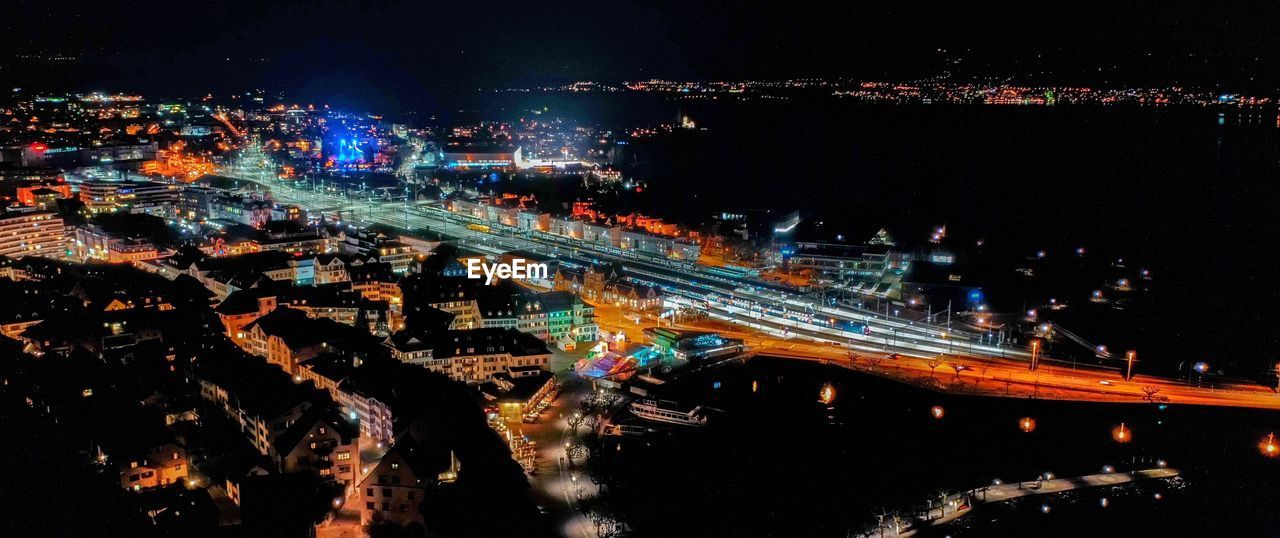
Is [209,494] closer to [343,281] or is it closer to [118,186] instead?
[343,281]

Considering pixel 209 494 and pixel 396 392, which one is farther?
pixel 396 392

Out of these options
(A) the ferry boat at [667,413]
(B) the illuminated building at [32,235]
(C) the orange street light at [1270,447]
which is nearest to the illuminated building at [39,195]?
(B) the illuminated building at [32,235]

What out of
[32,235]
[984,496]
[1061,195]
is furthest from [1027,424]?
[1061,195]

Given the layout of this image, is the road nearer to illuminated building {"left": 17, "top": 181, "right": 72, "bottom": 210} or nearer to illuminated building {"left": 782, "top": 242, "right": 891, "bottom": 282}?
illuminated building {"left": 782, "top": 242, "right": 891, "bottom": 282}

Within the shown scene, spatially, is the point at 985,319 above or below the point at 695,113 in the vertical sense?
below

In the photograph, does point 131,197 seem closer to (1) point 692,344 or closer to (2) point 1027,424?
(1) point 692,344

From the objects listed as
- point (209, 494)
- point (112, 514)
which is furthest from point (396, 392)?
point (112, 514)

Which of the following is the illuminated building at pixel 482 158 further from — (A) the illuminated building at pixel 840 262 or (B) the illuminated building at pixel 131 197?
(A) the illuminated building at pixel 840 262
